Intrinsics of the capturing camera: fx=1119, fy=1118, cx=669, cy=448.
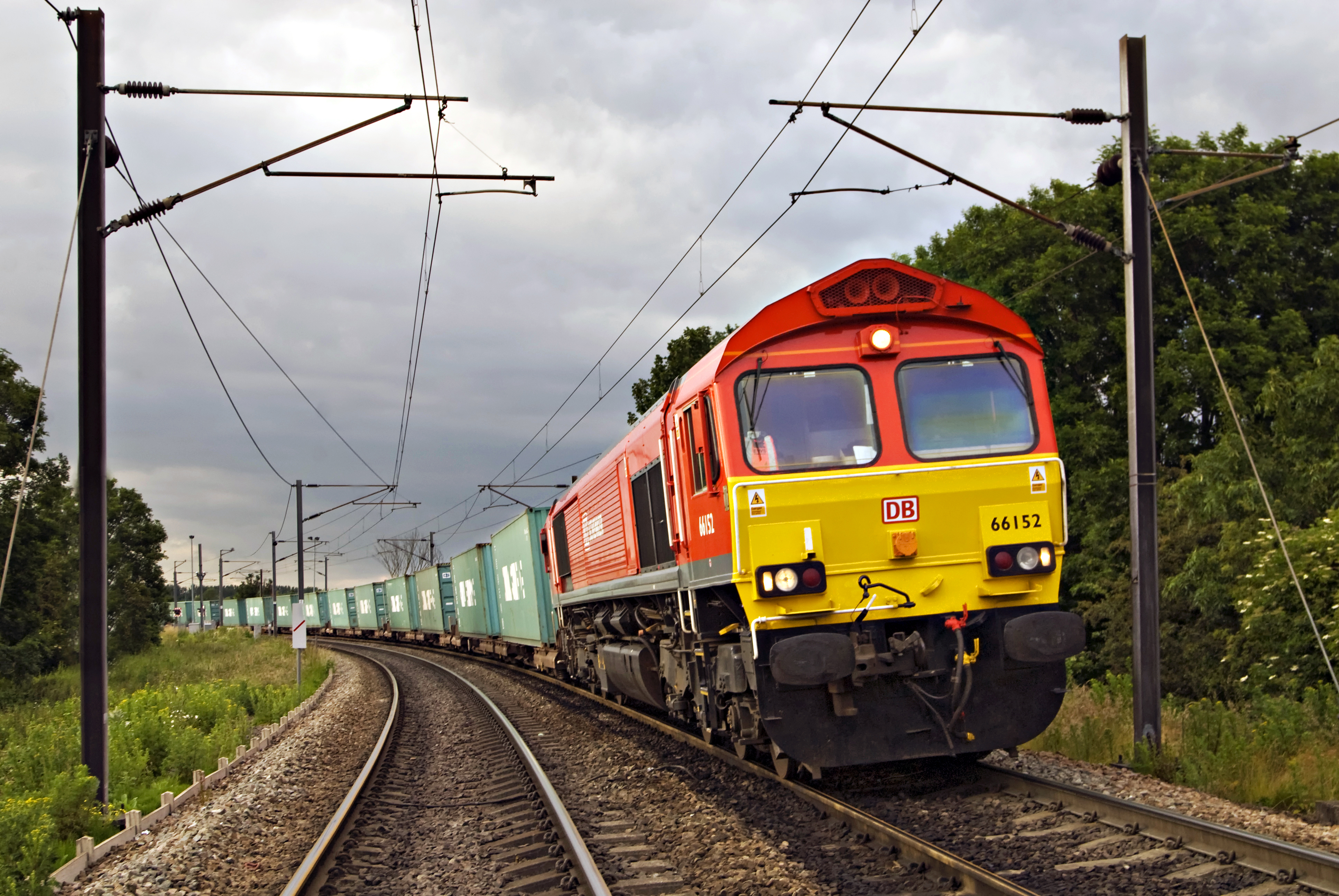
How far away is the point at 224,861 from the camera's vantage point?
850cm

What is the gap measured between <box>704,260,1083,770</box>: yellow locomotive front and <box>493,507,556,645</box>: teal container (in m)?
14.8

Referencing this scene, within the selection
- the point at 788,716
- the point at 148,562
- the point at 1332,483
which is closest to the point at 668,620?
the point at 788,716

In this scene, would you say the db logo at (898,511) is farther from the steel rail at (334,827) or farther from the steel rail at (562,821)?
the steel rail at (334,827)

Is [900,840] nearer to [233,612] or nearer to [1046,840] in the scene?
[1046,840]

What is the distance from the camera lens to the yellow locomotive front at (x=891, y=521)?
27.1ft

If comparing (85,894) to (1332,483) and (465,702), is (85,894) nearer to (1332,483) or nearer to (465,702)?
(465,702)

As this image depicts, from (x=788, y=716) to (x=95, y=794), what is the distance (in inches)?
243

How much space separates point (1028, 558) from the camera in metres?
8.49

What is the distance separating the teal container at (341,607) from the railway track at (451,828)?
54512 mm

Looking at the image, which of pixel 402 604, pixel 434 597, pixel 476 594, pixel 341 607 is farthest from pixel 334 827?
pixel 341 607

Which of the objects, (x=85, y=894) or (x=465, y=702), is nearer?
(x=85, y=894)

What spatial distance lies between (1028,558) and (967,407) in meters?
1.27

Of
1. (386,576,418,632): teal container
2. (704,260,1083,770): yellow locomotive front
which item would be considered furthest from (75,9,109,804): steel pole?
(386,576,418,632): teal container

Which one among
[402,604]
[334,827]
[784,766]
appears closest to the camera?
[334,827]
